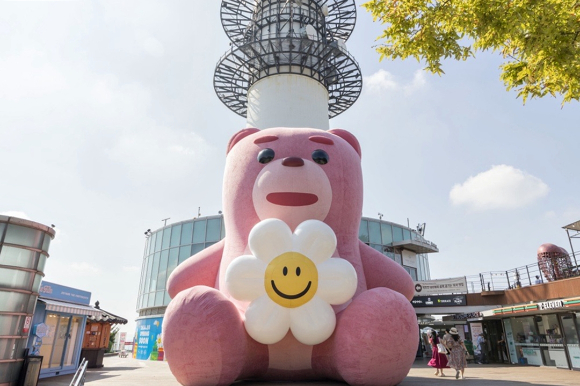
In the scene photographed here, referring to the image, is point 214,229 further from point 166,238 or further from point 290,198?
point 290,198

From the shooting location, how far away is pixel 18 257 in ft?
25.6

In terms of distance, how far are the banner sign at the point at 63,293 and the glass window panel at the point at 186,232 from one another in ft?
20.9

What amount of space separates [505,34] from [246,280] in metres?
5.12

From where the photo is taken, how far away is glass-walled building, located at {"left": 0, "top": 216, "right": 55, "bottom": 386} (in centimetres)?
733

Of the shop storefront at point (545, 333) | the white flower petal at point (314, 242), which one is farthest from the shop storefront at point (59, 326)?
the shop storefront at point (545, 333)

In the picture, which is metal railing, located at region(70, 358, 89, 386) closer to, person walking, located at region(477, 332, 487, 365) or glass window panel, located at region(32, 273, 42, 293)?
glass window panel, located at region(32, 273, 42, 293)

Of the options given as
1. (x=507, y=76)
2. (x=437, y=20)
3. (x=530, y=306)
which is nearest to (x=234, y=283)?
(x=437, y=20)

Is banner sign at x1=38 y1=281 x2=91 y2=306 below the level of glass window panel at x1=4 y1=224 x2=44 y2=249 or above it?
below

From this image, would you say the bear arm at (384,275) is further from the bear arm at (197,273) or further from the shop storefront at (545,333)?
the shop storefront at (545,333)

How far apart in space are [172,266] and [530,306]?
17113 mm

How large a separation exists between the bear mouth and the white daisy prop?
0.51 metres

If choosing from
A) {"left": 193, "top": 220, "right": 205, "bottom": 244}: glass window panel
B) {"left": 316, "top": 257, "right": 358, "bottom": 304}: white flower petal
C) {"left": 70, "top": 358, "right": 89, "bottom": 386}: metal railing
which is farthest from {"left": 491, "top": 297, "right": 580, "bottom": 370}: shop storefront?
{"left": 193, "top": 220, "right": 205, "bottom": 244}: glass window panel

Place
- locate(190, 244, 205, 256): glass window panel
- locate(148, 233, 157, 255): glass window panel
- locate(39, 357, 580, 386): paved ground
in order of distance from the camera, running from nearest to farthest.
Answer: locate(39, 357, 580, 386): paved ground → locate(190, 244, 205, 256): glass window panel → locate(148, 233, 157, 255): glass window panel

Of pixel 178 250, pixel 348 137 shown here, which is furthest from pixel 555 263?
pixel 178 250
